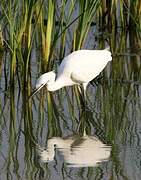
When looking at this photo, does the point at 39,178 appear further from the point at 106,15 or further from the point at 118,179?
the point at 106,15

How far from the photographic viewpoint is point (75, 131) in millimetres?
7766

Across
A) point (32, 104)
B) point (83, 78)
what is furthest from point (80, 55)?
point (32, 104)

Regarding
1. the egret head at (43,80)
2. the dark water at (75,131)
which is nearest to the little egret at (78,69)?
the egret head at (43,80)

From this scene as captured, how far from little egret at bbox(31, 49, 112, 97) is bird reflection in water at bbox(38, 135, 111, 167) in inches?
47.8

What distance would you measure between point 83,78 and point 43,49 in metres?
0.86

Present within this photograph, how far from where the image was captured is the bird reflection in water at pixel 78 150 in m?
6.68

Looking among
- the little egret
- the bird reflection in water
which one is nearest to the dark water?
the bird reflection in water

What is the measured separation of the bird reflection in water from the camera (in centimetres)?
668

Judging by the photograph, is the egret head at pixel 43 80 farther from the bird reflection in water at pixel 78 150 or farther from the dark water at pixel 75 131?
the bird reflection in water at pixel 78 150

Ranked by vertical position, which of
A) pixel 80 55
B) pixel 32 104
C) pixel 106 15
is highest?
pixel 106 15

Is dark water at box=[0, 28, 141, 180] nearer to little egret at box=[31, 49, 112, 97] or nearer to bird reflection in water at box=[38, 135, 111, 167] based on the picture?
bird reflection in water at box=[38, 135, 111, 167]

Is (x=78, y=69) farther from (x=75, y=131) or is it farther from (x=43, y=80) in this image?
(x=75, y=131)

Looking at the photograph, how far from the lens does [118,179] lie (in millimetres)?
6188

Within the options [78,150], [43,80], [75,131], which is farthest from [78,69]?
[78,150]
